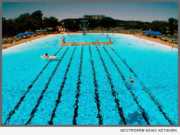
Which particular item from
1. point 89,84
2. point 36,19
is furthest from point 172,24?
point 36,19

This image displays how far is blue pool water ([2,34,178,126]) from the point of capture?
5.91 meters

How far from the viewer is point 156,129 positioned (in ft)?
17.9

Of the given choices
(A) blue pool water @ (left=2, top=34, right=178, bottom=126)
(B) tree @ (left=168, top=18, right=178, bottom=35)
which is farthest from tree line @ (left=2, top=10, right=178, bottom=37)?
(A) blue pool water @ (left=2, top=34, right=178, bottom=126)

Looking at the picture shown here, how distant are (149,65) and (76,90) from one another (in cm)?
169

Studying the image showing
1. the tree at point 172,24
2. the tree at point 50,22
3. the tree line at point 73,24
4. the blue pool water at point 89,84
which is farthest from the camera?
the tree at point 50,22

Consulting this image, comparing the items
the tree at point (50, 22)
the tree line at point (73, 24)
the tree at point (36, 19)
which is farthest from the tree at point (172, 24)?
the tree at point (36, 19)

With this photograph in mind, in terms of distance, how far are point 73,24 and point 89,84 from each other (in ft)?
4.03

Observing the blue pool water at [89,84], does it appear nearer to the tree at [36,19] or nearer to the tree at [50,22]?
the tree at [50,22]

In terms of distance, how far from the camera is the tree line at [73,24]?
666cm

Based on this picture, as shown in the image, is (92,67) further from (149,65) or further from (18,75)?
(18,75)

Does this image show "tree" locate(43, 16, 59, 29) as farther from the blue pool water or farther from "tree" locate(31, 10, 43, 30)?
the blue pool water

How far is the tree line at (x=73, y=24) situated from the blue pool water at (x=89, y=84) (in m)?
0.39

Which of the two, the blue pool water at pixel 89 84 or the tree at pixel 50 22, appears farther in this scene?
the tree at pixel 50 22

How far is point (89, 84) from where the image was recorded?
275 inches
